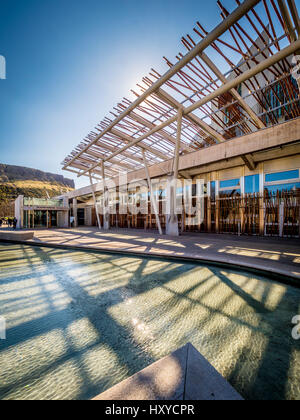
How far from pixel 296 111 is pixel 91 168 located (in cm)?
1710

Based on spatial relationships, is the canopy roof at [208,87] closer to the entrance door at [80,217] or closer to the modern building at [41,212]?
the modern building at [41,212]

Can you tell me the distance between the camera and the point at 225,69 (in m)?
7.57

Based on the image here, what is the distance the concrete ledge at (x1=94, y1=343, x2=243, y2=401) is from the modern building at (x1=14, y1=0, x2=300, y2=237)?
28.3ft

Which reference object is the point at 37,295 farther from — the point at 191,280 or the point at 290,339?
the point at 290,339

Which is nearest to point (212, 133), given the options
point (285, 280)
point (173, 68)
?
point (173, 68)

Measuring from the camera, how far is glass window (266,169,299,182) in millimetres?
9427

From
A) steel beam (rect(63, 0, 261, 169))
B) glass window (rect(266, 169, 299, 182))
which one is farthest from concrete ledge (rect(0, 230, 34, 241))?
glass window (rect(266, 169, 299, 182))

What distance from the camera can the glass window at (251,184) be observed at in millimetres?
10758

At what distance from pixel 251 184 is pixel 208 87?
A: 639cm

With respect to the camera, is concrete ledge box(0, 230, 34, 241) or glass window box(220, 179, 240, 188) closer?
concrete ledge box(0, 230, 34, 241)

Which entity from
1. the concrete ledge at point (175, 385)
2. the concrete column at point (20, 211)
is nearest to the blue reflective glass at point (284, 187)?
the concrete ledge at point (175, 385)

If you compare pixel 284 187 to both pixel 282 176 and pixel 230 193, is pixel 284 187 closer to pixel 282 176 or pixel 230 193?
pixel 282 176

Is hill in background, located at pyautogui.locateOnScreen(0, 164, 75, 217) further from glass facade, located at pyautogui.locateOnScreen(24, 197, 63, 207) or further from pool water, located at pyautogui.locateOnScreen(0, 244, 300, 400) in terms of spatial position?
pool water, located at pyautogui.locateOnScreen(0, 244, 300, 400)

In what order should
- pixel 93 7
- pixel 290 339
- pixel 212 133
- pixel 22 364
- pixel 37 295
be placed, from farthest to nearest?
pixel 212 133 → pixel 93 7 → pixel 37 295 → pixel 290 339 → pixel 22 364
